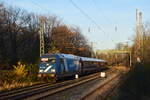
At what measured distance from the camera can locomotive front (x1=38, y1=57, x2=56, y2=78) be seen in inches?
1227

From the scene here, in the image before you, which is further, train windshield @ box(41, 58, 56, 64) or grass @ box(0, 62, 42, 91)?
grass @ box(0, 62, 42, 91)

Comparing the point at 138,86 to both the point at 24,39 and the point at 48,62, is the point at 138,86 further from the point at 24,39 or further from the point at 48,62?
the point at 24,39

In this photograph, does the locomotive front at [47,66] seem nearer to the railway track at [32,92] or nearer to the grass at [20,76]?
the grass at [20,76]

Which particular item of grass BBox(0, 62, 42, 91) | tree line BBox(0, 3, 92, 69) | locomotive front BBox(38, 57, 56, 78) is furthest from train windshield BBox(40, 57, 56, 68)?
tree line BBox(0, 3, 92, 69)

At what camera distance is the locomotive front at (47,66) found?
1227 inches

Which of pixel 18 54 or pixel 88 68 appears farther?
pixel 18 54

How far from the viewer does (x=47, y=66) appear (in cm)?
3167

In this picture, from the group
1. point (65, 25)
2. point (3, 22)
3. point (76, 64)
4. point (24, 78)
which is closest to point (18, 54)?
point (3, 22)

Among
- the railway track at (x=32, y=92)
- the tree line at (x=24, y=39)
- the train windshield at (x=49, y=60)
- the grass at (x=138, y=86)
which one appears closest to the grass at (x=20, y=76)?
the train windshield at (x=49, y=60)

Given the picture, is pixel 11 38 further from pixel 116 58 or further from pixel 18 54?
pixel 116 58

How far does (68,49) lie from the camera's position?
75.6 metres

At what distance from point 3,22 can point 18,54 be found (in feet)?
28.6

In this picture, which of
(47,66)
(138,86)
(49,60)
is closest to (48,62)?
(49,60)

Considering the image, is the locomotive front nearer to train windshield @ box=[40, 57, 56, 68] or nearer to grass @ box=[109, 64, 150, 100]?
train windshield @ box=[40, 57, 56, 68]
